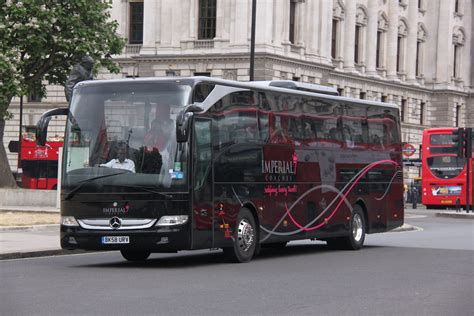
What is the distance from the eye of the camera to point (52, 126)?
262 ft

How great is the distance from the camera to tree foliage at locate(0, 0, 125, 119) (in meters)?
43.0

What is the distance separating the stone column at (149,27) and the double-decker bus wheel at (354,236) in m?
51.2

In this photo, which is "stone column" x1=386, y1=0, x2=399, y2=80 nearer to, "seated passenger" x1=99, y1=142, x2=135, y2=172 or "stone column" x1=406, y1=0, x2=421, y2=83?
"stone column" x1=406, y1=0, x2=421, y2=83

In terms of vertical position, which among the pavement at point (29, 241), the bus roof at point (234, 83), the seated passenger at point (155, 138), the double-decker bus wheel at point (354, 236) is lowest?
the pavement at point (29, 241)

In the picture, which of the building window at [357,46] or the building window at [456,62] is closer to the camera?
the building window at [357,46]

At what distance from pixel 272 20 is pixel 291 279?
182ft

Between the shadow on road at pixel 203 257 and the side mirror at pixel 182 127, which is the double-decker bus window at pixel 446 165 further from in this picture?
the side mirror at pixel 182 127

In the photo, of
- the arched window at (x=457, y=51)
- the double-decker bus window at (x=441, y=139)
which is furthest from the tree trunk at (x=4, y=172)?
the arched window at (x=457, y=51)

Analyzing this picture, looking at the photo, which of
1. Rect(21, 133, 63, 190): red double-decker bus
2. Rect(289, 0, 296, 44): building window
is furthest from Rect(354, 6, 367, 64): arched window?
Rect(21, 133, 63, 190): red double-decker bus

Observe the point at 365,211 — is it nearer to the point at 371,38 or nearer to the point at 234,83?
the point at 234,83

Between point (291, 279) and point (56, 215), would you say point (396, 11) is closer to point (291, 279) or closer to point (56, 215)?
point (56, 215)

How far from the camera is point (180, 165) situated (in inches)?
733

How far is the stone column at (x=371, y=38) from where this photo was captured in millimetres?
86500

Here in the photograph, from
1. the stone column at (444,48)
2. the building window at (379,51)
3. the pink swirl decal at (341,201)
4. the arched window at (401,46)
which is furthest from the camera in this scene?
the stone column at (444,48)
